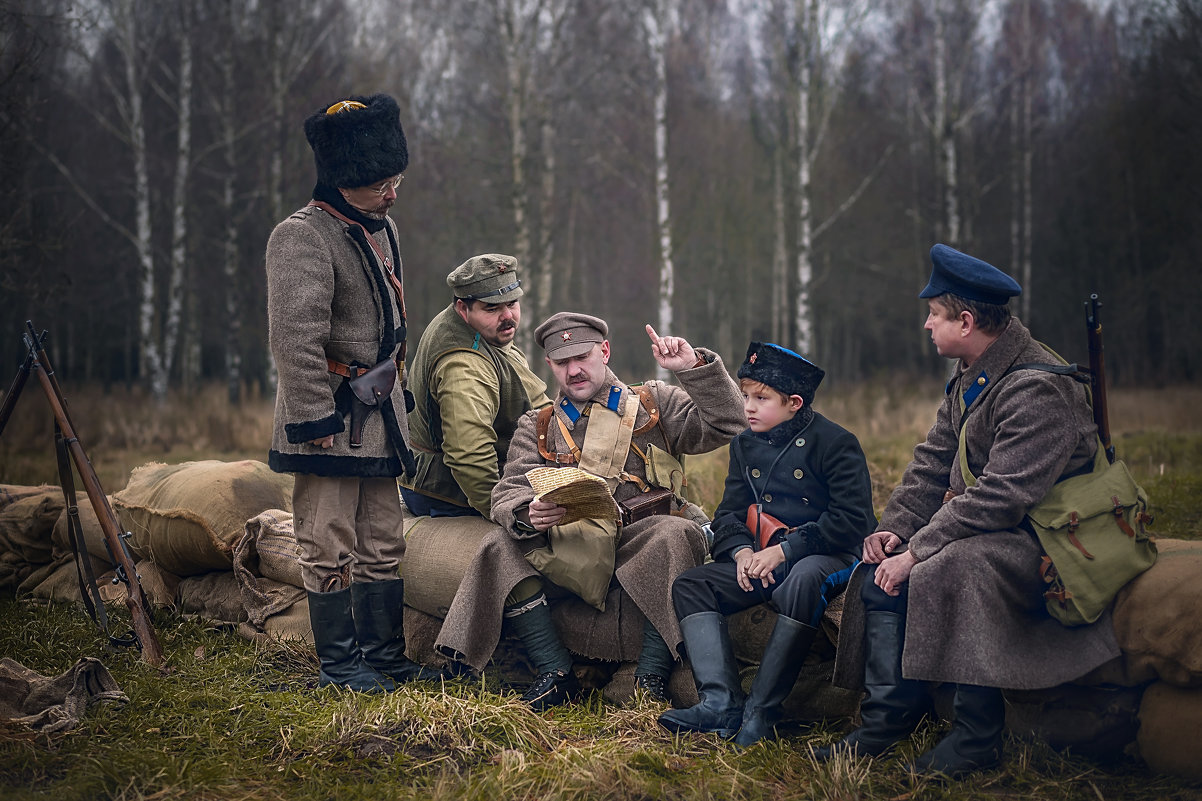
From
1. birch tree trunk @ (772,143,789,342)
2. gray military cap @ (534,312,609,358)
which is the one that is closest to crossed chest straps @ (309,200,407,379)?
gray military cap @ (534,312,609,358)

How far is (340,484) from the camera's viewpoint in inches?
156

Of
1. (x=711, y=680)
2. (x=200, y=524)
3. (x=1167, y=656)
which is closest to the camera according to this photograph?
(x=1167, y=656)

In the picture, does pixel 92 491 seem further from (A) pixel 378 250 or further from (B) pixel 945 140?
(B) pixel 945 140

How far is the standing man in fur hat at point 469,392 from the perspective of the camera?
14.2 ft

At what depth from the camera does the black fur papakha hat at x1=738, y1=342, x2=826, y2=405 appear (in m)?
3.66

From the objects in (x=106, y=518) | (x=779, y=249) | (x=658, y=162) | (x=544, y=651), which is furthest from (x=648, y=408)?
(x=779, y=249)

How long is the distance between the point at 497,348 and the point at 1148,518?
2.79 m

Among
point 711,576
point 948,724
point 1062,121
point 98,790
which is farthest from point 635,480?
point 1062,121

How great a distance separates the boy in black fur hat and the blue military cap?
55 centimetres

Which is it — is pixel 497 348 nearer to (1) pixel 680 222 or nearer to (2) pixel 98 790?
(2) pixel 98 790

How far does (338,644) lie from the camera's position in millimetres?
4008

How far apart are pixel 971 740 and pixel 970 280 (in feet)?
4.79

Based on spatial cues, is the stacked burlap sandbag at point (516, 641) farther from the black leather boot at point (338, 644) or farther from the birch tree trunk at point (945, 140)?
the birch tree trunk at point (945, 140)

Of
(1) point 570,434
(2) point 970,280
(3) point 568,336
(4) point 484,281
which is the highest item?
(4) point 484,281
